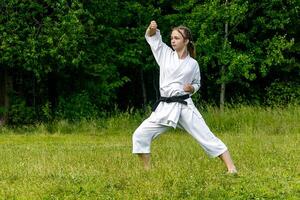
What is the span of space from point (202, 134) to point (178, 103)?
1.70 ft

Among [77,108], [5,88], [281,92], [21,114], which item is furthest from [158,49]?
[281,92]

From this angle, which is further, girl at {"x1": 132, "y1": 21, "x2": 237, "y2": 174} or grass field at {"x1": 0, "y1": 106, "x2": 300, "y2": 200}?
girl at {"x1": 132, "y1": 21, "x2": 237, "y2": 174}

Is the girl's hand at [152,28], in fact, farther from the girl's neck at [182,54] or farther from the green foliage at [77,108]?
the green foliage at [77,108]

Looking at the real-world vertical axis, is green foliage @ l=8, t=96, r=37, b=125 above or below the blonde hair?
below

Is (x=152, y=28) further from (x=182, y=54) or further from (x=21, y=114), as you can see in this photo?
(x=21, y=114)

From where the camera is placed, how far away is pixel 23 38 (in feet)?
69.5

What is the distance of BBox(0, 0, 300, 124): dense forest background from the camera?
69.2 feet

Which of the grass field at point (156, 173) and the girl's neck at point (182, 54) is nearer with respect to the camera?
the grass field at point (156, 173)

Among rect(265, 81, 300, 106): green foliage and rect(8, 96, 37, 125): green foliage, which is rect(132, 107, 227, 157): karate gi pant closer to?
rect(8, 96, 37, 125): green foliage

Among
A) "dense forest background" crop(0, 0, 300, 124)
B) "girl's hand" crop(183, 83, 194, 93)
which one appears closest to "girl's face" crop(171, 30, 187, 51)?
"girl's hand" crop(183, 83, 194, 93)

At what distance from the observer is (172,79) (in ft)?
28.6

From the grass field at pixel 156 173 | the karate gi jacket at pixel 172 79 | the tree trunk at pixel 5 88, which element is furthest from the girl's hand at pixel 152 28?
the tree trunk at pixel 5 88

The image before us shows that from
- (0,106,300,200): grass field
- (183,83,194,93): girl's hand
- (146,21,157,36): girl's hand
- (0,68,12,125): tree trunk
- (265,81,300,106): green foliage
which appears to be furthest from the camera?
(265,81,300,106): green foliage

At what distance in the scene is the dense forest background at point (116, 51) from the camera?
21.1m
